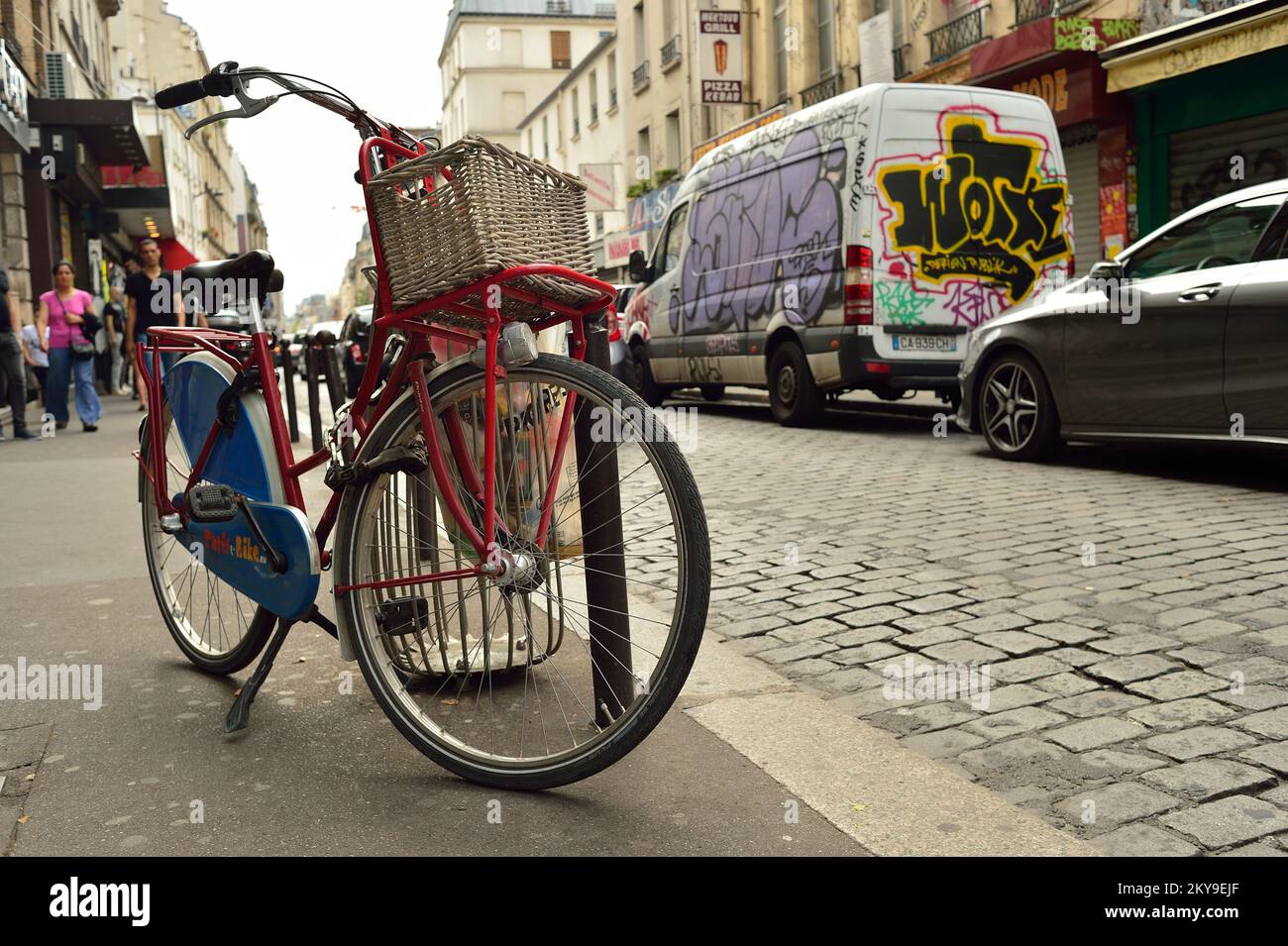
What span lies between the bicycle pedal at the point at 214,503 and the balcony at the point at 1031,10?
15406mm

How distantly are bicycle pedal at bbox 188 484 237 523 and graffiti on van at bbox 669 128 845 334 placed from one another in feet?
24.8

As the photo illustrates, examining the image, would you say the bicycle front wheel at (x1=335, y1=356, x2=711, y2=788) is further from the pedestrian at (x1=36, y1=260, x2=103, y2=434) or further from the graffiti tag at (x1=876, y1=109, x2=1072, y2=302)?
the pedestrian at (x1=36, y1=260, x2=103, y2=434)

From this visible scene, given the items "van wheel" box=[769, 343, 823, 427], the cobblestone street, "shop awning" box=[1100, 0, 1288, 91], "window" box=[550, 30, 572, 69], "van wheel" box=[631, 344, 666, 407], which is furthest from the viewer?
"window" box=[550, 30, 572, 69]

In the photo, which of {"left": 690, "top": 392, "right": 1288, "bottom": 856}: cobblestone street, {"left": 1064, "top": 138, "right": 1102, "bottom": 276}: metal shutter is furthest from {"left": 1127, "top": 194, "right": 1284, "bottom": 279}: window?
{"left": 1064, "top": 138, "right": 1102, "bottom": 276}: metal shutter

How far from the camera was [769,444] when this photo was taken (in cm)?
1006

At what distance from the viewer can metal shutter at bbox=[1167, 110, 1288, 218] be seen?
1390 centimetres

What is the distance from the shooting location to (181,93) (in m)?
3.16

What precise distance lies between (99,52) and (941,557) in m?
34.0

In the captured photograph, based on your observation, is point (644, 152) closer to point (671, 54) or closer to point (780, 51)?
point (671, 54)

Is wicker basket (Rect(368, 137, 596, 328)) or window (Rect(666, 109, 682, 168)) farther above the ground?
window (Rect(666, 109, 682, 168))

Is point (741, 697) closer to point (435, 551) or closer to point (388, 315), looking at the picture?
point (435, 551)

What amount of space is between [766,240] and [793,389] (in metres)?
1.41

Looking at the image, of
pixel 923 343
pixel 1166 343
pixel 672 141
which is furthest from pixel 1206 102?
pixel 672 141
